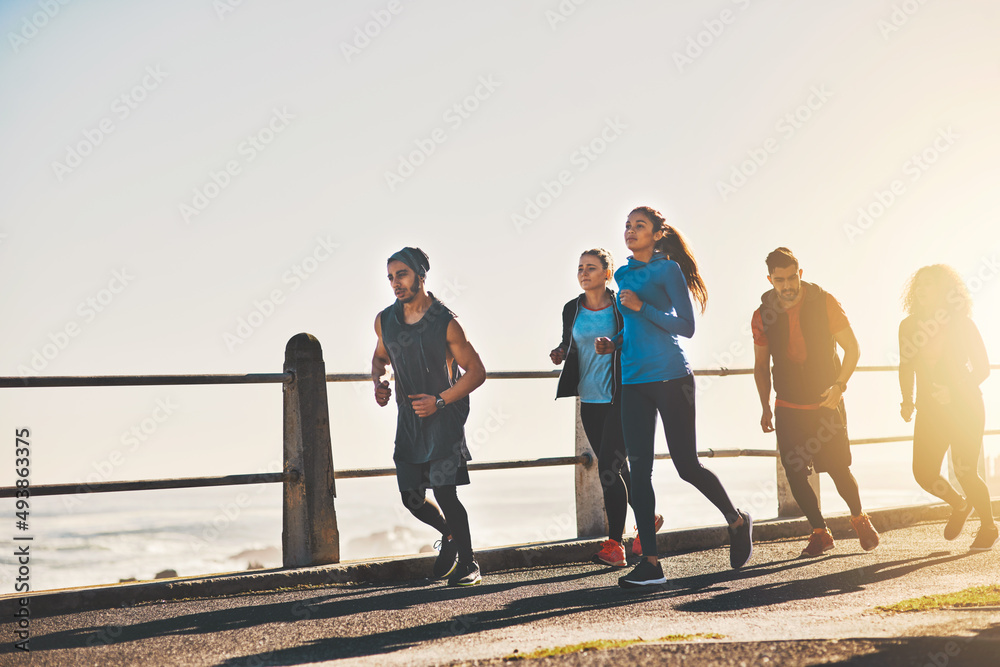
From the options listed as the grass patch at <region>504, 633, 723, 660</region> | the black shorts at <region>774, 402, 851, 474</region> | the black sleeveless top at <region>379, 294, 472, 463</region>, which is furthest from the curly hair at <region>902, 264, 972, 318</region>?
the grass patch at <region>504, 633, 723, 660</region>

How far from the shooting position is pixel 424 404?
5059mm

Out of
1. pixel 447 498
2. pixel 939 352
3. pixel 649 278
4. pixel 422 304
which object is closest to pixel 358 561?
pixel 447 498

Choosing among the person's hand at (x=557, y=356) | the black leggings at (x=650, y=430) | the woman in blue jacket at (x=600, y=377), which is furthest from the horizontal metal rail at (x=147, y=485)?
the black leggings at (x=650, y=430)

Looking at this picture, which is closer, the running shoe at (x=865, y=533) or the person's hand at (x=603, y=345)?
the person's hand at (x=603, y=345)

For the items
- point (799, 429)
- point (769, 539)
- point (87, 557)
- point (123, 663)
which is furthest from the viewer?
point (87, 557)

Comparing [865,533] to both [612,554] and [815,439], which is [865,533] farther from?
[612,554]

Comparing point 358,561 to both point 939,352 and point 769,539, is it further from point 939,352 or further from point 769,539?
point 939,352

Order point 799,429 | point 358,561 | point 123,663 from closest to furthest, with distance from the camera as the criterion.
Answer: point 123,663 → point 358,561 → point 799,429

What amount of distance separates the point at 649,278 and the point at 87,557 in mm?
Answer: 43415

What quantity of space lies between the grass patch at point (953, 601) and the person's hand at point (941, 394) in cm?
251

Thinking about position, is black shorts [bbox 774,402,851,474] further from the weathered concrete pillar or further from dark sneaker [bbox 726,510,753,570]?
the weathered concrete pillar

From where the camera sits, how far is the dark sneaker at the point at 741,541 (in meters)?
5.29

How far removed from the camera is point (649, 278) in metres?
5.04

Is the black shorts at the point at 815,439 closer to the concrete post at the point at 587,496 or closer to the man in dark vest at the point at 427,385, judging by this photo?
the concrete post at the point at 587,496
